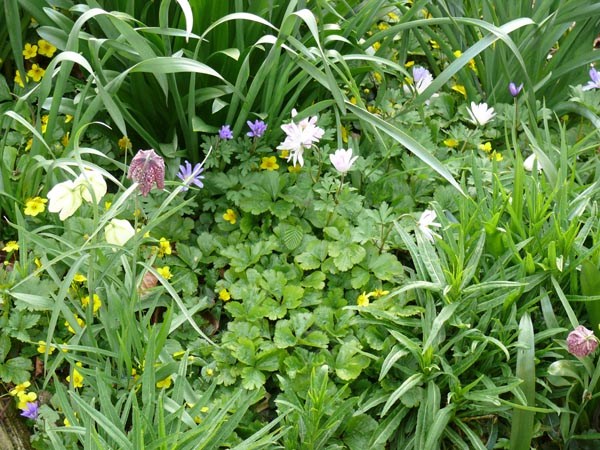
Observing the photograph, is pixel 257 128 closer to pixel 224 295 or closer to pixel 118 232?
pixel 224 295

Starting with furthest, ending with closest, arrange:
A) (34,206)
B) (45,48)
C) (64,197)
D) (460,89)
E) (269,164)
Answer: (460,89)
(45,48)
(269,164)
(34,206)
(64,197)

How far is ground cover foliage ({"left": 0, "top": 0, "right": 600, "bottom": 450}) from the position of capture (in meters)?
1.93

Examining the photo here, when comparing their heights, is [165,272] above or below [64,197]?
below

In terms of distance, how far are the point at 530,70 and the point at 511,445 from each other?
58.0 inches

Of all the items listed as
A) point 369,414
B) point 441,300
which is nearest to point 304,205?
point 441,300

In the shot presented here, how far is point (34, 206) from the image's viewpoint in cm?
229

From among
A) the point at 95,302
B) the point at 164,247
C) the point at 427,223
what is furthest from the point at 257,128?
the point at 95,302

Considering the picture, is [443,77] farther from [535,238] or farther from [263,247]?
[263,247]

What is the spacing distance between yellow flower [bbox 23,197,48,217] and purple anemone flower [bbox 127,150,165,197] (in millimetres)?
692

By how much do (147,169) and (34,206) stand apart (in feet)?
2.46

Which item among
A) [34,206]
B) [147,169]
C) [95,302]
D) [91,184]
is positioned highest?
[147,169]

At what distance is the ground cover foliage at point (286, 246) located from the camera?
1.93m

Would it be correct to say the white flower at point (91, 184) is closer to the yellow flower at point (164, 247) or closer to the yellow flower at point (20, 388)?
the yellow flower at point (164, 247)

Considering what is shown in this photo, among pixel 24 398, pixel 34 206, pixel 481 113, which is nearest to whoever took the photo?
pixel 24 398
